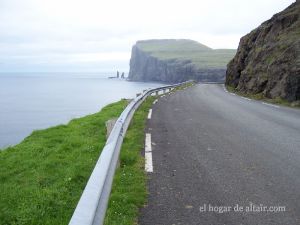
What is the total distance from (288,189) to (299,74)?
17.4m

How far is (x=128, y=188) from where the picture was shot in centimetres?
570

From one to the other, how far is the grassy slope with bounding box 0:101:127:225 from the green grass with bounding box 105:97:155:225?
59cm

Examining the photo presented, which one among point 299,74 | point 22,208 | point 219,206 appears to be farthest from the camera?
point 299,74

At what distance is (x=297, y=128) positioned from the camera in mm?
11680

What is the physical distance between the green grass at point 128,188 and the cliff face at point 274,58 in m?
16.0

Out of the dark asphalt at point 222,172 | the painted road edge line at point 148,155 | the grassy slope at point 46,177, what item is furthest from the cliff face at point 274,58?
the grassy slope at point 46,177

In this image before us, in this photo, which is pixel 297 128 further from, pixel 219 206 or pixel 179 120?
pixel 219 206

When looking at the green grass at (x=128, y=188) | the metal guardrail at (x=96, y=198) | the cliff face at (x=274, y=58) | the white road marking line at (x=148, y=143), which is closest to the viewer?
the metal guardrail at (x=96, y=198)

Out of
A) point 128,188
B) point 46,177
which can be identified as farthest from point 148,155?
point 128,188

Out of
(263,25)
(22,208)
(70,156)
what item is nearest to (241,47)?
(263,25)

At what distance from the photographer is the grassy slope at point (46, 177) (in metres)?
5.21

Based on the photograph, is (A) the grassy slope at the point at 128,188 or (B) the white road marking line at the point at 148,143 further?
(B) the white road marking line at the point at 148,143

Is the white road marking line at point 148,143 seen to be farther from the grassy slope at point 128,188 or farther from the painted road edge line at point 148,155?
the grassy slope at point 128,188

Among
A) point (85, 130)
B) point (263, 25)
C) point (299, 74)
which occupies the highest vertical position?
point (263, 25)
